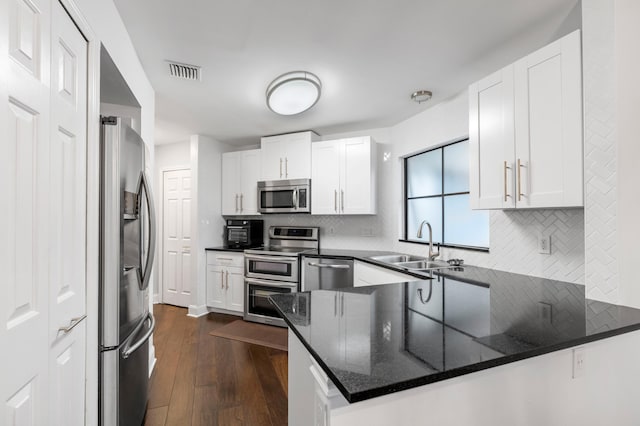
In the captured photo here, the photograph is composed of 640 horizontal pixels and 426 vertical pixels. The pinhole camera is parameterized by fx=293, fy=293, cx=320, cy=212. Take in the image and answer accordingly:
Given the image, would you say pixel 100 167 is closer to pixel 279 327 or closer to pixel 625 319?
pixel 625 319

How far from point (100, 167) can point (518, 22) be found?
7.88 feet

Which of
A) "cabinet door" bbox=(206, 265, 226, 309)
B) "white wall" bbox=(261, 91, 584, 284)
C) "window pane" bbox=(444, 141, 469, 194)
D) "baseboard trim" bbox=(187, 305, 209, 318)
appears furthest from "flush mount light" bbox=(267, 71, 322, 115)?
"baseboard trim" bbox=(187, 305, 209, 318)

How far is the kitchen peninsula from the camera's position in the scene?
748mm

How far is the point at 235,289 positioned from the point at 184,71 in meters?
2.77

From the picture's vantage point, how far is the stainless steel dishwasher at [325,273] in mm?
3256

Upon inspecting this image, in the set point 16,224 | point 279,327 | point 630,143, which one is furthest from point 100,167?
point 279,327

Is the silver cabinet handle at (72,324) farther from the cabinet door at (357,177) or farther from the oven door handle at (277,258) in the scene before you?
the cabinet door at (357,177)

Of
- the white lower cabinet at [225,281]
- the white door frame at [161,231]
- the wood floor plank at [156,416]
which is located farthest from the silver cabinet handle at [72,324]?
the white door frame at [161,231]

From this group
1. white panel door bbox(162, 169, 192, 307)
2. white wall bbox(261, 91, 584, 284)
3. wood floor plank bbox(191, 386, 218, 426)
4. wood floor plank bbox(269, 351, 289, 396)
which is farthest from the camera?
white panel door bbox(162, 169, 192, 307)

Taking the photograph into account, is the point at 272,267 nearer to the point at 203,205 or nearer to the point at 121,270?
the point at 203,205

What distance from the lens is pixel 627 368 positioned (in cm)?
115

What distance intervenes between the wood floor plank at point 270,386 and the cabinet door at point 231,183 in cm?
210

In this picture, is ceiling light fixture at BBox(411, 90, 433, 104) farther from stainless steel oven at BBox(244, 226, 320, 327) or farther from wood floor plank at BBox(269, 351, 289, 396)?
wood floor plank at BBox(269, 351, 289, 396)

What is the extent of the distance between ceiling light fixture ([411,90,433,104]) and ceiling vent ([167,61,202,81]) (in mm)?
1885
